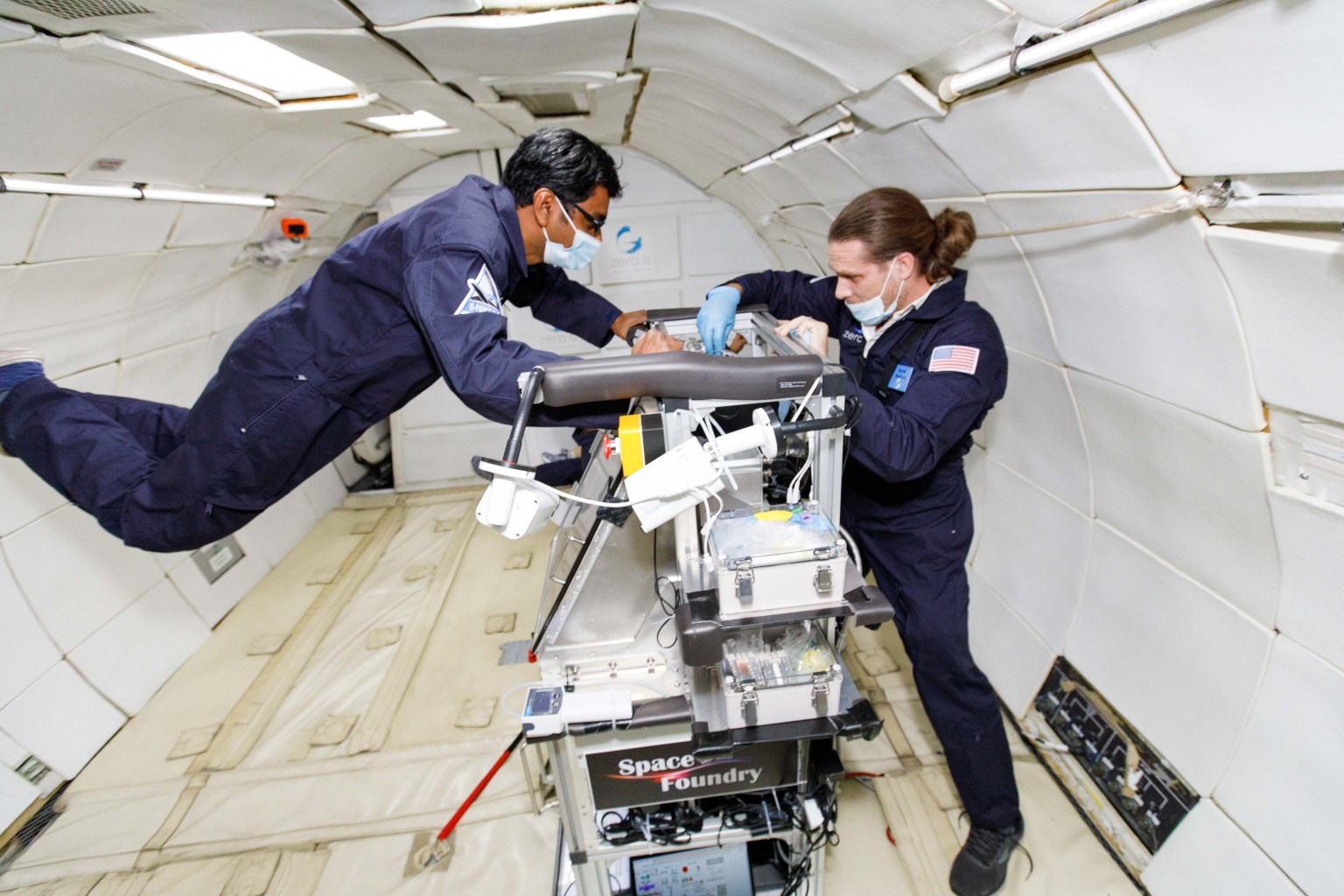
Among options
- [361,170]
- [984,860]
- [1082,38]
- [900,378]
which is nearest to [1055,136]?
[1082,38]

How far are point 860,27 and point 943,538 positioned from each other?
164cm

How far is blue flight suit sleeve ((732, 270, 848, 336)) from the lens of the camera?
2.74m

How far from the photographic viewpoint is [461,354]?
1511 millimetres

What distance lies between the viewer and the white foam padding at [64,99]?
179 cm

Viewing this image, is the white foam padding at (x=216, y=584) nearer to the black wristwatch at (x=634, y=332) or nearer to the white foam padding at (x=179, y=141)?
the white foam padding at (x=179, y=141)

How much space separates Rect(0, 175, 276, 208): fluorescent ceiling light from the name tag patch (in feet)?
10.5

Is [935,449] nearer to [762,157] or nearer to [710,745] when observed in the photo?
[710,745]

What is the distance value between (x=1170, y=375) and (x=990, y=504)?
148cm

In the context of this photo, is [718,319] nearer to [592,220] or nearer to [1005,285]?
[592,220]

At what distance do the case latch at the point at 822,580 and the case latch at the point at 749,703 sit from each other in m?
0.30

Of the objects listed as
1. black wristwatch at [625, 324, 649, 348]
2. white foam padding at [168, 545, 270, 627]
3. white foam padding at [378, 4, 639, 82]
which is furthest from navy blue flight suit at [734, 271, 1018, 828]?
white foam padding at [168, 545, 270, 627]

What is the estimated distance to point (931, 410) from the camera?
1.85 m

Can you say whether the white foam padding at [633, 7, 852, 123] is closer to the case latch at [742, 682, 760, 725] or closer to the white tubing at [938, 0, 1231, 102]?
the white tubing at [938, 0, 1231, 102]

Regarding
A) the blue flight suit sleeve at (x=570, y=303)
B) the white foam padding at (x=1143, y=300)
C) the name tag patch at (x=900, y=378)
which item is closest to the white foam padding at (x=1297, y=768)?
the white foam padding at (x=1143, y=300)
